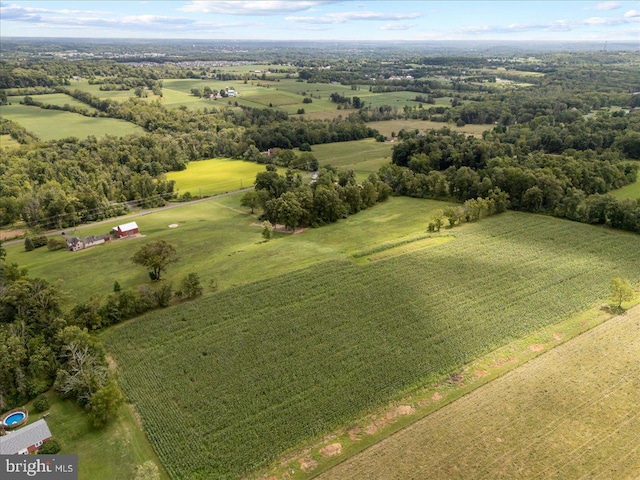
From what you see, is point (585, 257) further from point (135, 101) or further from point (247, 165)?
point (135, 101)

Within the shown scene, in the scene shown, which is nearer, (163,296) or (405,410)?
(405,410)

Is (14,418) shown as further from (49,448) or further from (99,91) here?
(99,91)

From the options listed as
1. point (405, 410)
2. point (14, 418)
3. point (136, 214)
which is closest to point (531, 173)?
point (405, 410)

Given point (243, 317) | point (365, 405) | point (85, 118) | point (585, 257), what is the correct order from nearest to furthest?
point (365, 405)
point (243, 317)
point (585, 257)
point (85, 118)

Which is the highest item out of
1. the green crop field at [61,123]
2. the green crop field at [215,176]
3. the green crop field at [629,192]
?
the green crop field at [61,123]

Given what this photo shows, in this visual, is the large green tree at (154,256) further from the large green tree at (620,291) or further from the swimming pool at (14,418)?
the large green tree at (620,291)

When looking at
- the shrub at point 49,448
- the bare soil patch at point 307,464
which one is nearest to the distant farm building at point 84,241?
the shrub at point 49,448

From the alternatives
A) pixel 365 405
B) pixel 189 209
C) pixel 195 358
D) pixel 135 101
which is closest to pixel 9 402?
pixel 195 358
